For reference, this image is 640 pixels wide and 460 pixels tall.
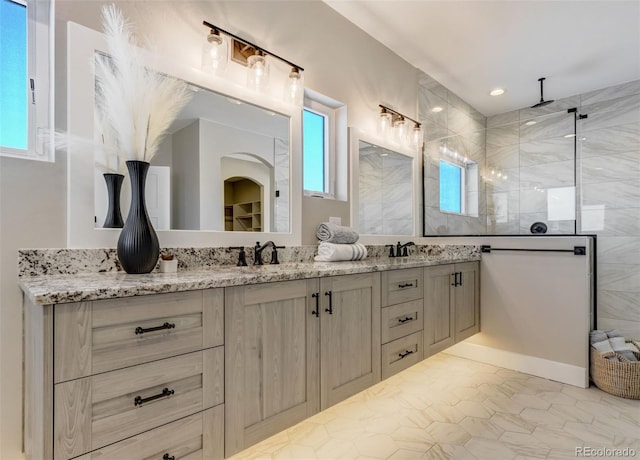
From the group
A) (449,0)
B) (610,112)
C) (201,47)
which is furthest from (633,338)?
(201,47)

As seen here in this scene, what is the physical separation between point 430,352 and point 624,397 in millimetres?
1280

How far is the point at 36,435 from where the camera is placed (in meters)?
0.88

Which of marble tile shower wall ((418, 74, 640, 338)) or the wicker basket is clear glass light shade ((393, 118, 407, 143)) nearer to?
marble tile shower wall ((418, 74, 640, 338))

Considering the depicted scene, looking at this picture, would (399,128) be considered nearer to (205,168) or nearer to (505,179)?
(505,179)

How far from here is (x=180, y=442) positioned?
1.07 meters

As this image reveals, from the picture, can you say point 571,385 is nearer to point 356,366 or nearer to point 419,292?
point 419,292

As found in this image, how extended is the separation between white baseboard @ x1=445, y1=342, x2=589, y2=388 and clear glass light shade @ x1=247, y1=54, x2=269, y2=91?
2.62 meters

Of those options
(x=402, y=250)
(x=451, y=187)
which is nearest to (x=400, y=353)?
(x=402, y=250)

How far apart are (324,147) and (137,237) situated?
1559 millimetres

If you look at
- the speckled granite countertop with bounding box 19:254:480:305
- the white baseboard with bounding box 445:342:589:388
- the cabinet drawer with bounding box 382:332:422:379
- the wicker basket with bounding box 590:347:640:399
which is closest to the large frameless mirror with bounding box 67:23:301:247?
the speckled granite countertop with bounding box 19:254:480:305

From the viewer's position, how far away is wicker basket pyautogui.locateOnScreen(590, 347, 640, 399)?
7.21 ft

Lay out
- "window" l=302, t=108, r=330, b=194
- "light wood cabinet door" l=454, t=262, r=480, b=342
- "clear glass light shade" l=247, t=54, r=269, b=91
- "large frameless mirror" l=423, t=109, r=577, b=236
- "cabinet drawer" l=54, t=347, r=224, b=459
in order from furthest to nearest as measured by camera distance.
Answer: "large frameless mirror" l=423, t=109, r=577, b=236, "light wood cabinet door" l=454, t=262, r=480, b=342, "window" l=302, t=108, r=330, b=194, "clear glass light shade" l=247, t=54, r=269, b=91, "cabinet drawer" l=54, t=347, r=224, b=459

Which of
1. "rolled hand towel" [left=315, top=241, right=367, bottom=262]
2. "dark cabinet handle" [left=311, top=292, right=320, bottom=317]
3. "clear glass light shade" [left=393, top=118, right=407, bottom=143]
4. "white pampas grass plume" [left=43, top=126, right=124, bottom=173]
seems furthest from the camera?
"clear glass light shade" [left=393, top=118, right=407, bottom=143]

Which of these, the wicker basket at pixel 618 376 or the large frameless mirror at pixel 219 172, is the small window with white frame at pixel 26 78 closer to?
the large frameless mirror at pixel 219 172
